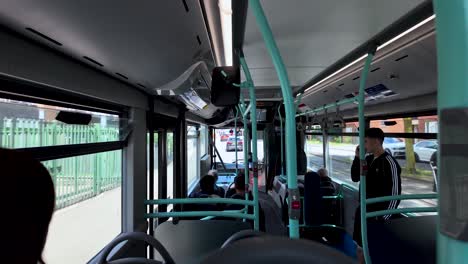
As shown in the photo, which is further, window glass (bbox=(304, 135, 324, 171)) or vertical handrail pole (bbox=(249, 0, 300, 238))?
window glass (bbox=(304, 135, 324, 171))

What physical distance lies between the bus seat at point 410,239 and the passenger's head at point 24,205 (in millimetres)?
2609

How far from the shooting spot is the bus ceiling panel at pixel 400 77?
2166mm

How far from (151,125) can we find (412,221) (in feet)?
7.84

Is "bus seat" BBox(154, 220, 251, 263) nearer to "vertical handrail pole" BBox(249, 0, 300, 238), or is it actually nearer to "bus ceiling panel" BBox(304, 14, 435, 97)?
"vertical handrail pole" BBox(249, 0, 300, 238)

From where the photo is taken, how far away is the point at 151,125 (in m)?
2.88

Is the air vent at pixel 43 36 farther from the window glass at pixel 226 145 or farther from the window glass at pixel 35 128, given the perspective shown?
the window glass at pixel 226 145

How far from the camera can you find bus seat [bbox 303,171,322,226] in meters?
4.23

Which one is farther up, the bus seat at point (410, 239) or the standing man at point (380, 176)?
the standing man at point (380, 176)

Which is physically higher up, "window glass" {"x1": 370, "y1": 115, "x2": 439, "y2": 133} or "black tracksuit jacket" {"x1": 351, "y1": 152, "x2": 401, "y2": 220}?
"window glass" {"x1": 370, "y1": 115, "x2": 439, "y2": 133}

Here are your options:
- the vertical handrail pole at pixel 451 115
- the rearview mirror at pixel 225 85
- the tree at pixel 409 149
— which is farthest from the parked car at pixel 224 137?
the vertical handrail pole at pixel 451 115

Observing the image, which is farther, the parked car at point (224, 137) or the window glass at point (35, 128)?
the parked car at point (224, 137)

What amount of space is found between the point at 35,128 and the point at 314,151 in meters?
7.20

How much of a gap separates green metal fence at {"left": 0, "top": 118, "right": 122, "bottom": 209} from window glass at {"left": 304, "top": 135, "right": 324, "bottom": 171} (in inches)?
219

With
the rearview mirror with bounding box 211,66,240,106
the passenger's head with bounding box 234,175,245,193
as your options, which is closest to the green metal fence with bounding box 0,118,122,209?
the rearview mirror with bounding box 211,66,240,106
